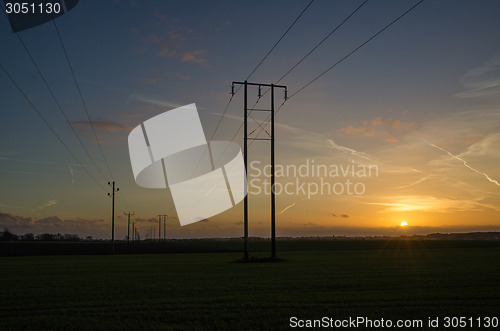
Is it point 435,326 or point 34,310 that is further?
point 34,310

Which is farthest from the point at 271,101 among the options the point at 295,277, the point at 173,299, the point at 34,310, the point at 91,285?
the point at 34,310

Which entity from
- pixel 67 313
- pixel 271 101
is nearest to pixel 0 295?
pixel 67 313

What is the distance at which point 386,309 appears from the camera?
1619cm

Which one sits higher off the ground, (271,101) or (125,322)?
(271,101)

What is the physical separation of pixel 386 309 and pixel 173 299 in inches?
348

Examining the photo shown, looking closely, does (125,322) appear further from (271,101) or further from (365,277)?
(271,101)

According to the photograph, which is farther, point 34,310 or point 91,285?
point 91,285

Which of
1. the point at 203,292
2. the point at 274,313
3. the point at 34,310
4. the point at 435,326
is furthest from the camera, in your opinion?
the point at 203,292

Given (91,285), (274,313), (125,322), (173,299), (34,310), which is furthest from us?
(91,285)

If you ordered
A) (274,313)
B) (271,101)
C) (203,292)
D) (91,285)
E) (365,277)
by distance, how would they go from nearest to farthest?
(274,313) < (203,292) < (91,285) < (365,277) < (271,101)

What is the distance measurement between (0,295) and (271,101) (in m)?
30.6

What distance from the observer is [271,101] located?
→ 45.2m

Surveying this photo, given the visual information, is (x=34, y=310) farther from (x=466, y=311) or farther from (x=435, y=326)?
(x=466, y=311)

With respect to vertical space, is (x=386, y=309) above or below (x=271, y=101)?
below
